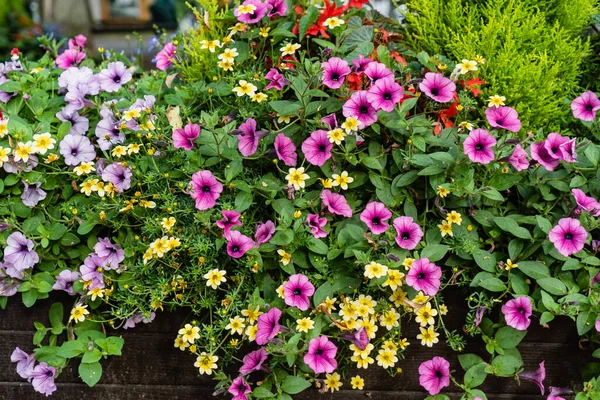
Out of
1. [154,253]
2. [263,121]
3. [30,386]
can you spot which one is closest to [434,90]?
[263,121]

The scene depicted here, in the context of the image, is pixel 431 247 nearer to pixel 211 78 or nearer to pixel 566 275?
pixel 566 275

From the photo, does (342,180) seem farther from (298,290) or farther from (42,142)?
(42,142)

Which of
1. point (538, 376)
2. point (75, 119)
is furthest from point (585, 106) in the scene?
point (75, 119)

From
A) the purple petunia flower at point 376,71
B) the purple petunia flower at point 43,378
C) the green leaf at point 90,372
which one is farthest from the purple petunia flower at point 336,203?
the purple petunia flower at point 43,378

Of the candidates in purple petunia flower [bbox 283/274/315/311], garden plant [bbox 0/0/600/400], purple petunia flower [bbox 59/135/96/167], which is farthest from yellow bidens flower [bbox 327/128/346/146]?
purple petunia flower [bbox 59/135/96/167]

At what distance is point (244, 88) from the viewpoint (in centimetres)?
166

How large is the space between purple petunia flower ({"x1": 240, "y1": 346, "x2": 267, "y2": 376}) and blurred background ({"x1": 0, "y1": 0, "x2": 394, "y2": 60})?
5000mm

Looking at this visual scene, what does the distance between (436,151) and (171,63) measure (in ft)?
3.02

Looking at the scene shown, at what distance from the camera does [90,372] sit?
154 centimetres

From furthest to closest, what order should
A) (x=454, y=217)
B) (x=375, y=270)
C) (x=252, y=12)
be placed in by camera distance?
(x=252, y=12) → (x=454, y=217) → (x=375, y=270)

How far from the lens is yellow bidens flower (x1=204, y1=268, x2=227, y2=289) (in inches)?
57.2

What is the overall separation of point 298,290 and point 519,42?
996 mm

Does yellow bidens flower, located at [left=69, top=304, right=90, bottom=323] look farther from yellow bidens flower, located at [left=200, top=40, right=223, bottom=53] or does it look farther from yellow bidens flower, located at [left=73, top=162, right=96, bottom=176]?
yellow bidens flower, located at [left=200, top=40, right=223, bottom=53]

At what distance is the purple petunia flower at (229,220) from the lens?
1.49 meters
